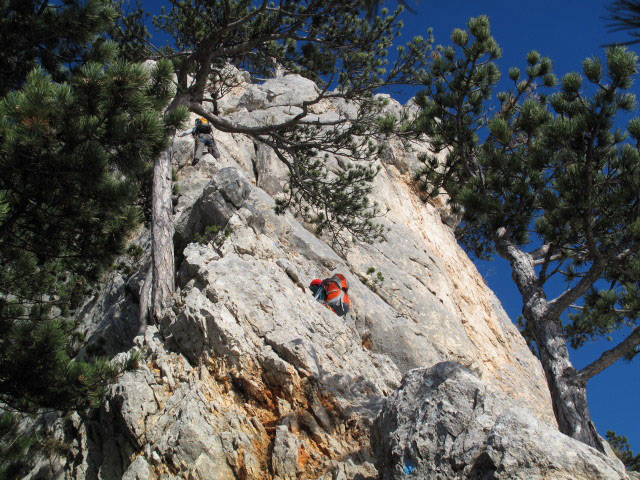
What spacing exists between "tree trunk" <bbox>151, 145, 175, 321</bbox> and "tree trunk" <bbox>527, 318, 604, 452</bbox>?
19.7ft

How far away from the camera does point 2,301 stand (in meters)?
7.93

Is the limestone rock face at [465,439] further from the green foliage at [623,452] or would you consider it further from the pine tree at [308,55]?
the green foliage at [623,452]

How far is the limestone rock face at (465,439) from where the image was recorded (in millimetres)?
4977

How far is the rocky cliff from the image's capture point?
7.24 m

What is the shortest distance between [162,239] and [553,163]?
6.64 m

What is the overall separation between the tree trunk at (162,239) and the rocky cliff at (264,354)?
1.05 ft

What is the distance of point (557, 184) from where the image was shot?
289 inches

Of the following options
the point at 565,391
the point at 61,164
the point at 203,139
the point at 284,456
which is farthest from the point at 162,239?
the point at 565,391

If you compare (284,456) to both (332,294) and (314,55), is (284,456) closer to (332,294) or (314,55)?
(332,294)

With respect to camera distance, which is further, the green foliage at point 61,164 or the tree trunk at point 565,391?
the tree trunk at point 565,391

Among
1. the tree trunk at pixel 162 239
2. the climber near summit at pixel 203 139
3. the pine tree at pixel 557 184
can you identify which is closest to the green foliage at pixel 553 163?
the pine tree at pixel 557 184

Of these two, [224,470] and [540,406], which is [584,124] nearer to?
[224,470]

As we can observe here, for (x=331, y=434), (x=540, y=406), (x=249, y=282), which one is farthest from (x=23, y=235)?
(x=540, y=406)

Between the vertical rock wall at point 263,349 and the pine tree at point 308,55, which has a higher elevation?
the pine tree at point 308,55
